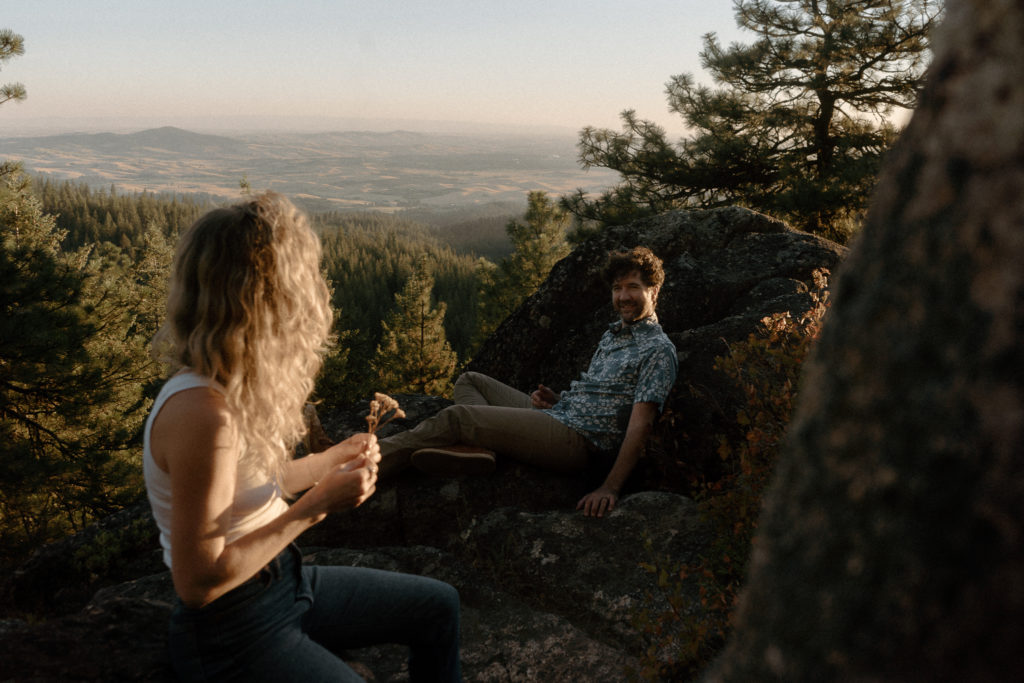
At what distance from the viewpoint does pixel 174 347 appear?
1854mm

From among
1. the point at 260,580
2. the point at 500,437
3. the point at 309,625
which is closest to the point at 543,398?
the point at 500,437

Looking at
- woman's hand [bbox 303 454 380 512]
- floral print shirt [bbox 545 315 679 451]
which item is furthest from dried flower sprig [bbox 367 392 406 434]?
floral print shirt [bbox 545 315 679 451]

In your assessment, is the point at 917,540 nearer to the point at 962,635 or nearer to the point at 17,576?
the point at 962,635

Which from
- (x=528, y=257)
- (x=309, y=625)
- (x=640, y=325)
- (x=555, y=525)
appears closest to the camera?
(x=309, y=625)

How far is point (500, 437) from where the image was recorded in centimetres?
442

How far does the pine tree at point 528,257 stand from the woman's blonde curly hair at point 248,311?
21385 mm

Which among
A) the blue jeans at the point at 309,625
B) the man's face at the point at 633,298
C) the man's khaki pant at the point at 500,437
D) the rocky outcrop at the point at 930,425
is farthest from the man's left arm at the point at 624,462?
the rocky outcrop at the point at 930,425

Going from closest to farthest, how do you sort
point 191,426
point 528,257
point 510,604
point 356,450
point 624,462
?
1. point 191,426
2. point 356,450
3. point 510,604
4. point 624,462
5. point 528,257

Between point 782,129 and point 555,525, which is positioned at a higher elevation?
point 782,129

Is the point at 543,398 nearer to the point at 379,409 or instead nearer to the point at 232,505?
the point at 379,409

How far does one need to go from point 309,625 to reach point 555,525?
2002mm

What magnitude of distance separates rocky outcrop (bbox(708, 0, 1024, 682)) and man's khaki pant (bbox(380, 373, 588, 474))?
372 cm

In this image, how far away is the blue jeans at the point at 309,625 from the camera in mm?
1727

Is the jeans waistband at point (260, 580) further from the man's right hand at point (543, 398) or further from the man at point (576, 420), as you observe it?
the man's right hand at point (543, 398)
